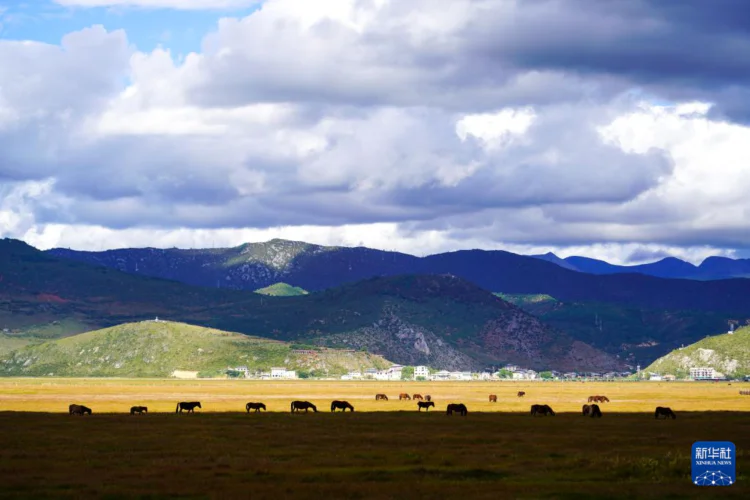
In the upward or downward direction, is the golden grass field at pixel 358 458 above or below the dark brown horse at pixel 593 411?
below

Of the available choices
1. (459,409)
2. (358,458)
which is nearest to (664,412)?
(459,409)

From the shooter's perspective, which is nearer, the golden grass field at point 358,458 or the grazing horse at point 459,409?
the golden grass field at point 358,458

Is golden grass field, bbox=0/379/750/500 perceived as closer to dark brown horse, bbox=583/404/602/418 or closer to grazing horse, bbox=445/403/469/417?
dark brown horse, bbox=583/404/602/418

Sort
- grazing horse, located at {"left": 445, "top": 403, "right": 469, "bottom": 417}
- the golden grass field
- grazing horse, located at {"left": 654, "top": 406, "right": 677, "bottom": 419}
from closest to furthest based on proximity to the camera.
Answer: the golden grass field → grazing horse, located at {"left": 654, "top": 406, "right": 677, "bottom": 419} → grazing horse, located at {"left": 445, "top": 403, "right": 469, "bottom": 417}

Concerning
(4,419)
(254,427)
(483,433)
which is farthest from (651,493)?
(4,419)

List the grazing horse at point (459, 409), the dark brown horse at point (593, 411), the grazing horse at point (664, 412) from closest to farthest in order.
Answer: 1. the grazing horse at point (664, 412)
2. the dark brown horse at point (593, 411)
3. the grazing horse at point (459, 409)

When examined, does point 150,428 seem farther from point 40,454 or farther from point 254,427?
point 40,454

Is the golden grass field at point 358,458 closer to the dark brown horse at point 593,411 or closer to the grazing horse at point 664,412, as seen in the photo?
the grazing horse at point 664,412

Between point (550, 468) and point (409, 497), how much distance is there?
46.9 ft

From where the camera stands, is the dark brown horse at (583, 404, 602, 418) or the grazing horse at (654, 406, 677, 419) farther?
the dark brown horse at (583, 404, 602, 418)

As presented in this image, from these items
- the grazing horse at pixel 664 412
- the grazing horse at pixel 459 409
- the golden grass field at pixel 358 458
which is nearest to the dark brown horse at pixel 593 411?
the grazing horse at pixel 664 412

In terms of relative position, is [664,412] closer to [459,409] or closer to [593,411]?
[593,411]

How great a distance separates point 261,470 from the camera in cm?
5925

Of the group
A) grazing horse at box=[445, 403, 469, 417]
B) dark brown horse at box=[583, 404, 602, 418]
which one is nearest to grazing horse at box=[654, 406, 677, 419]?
dark brown horse at box=[583, 404, 602, 418]
